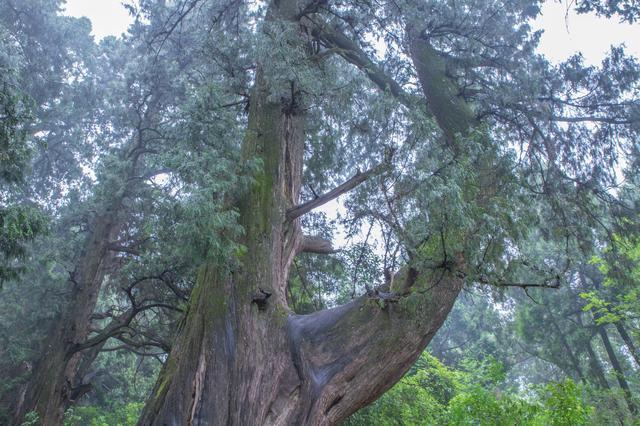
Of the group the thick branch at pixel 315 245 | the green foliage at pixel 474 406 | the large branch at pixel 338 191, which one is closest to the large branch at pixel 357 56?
the large branch at pixel 338 191

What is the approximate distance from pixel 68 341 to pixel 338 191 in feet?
19.0

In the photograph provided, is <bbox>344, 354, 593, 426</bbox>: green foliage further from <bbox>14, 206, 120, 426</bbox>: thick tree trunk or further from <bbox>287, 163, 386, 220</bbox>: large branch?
<bbox>14, 206, 120, 426</bbox>: thick tree trunk

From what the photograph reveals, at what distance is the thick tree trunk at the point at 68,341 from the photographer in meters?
7.18

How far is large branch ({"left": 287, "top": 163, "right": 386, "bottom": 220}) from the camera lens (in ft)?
14.5

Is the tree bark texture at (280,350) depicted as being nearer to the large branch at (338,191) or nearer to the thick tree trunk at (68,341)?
the large branch at (338,191)

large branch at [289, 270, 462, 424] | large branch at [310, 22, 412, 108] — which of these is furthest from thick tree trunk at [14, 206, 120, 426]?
large branch at [289, 270, 462, 424]

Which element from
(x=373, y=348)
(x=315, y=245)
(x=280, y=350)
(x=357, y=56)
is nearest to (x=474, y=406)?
(x=315, y=245)

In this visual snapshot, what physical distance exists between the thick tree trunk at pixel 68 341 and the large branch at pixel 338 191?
4745mm

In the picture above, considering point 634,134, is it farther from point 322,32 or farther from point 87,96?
point 87,96

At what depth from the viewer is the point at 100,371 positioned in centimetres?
1370

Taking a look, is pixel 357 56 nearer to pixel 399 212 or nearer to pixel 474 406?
pixel 399 212

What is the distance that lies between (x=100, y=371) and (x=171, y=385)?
1166 cm

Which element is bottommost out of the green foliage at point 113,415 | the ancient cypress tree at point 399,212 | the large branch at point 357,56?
the green foliage at point 113,415

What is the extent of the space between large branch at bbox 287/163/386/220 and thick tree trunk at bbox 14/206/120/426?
475cm
